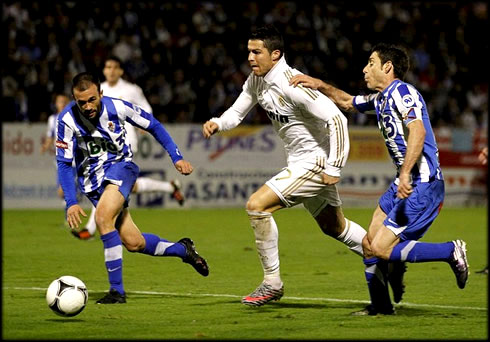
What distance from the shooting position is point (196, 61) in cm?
2206

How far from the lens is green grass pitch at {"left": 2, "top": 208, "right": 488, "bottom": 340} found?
22.0 ft

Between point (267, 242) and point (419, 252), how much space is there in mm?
1328

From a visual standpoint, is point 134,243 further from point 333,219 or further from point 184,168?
point 333,219

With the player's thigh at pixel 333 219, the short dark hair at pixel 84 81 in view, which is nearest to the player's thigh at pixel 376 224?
the player's thigh at pixel 333 219

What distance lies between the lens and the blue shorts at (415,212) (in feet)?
23.7

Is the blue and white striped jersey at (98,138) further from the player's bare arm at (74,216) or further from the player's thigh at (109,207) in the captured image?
the player's bare arm at (74,216)

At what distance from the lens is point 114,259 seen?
816 centimetres

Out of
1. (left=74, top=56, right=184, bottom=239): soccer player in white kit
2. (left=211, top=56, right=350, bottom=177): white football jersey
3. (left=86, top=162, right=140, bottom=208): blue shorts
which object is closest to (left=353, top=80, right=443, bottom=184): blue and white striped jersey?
(left=211, top=56, right=350, bottom=177): white football jersey

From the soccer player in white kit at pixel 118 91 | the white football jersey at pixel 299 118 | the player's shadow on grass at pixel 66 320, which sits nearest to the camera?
the player's shadow on grass at pixel 66 320

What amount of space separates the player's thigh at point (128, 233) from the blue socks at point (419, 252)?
2.38 m

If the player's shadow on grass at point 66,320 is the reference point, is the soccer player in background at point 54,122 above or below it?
Answer: above

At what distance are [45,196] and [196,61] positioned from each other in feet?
16.0

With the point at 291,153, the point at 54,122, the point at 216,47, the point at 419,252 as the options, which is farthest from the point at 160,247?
the point at 216,47

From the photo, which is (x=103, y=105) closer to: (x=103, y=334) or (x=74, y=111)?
(x=74, y=111)
